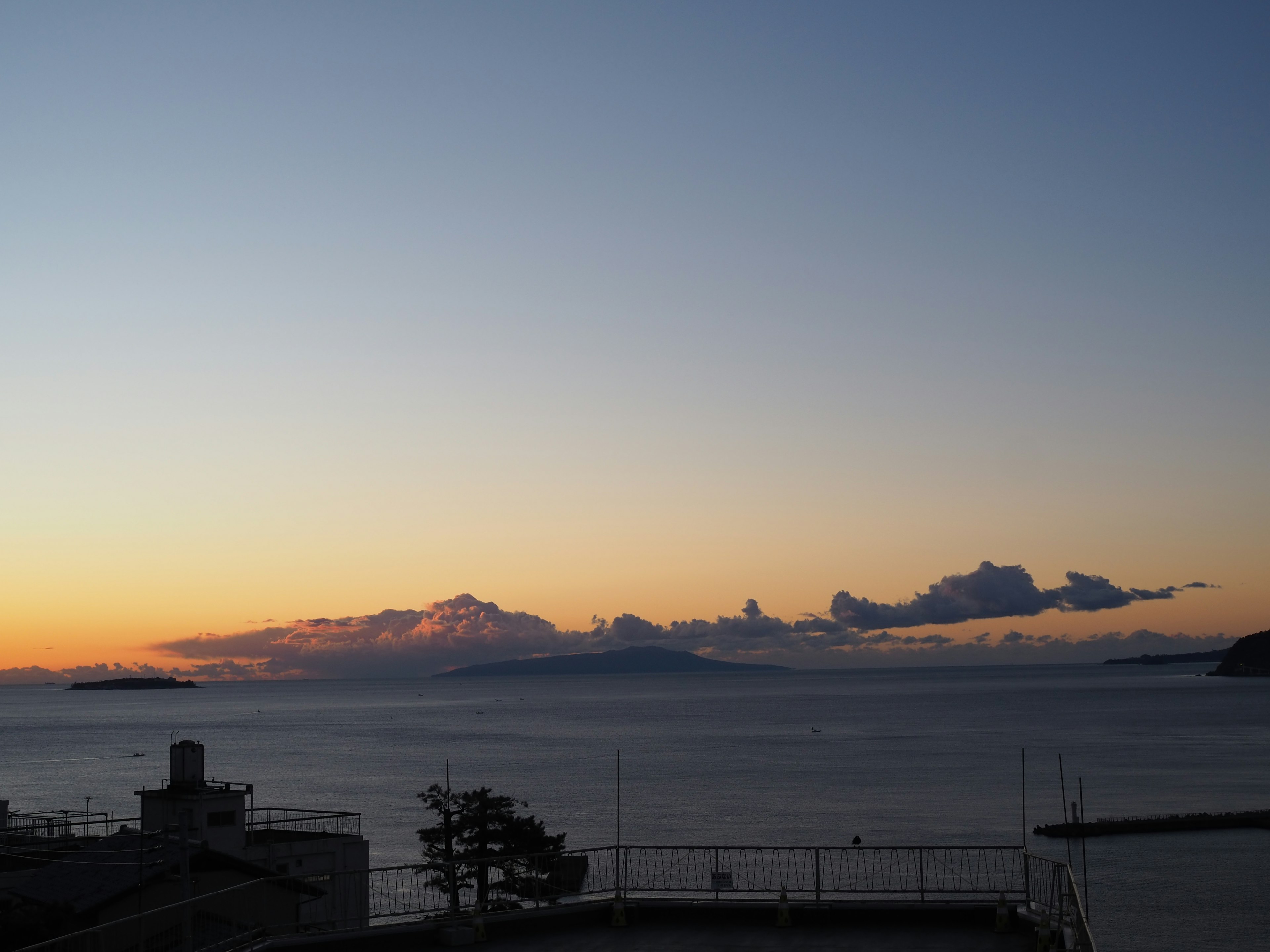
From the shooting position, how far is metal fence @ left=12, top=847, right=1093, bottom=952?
14352 millimetres

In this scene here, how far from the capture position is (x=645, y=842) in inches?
2790

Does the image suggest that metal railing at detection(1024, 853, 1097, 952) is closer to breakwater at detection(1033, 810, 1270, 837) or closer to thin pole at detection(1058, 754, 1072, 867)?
thin pole at detection(1058, 754, 1072, 867)

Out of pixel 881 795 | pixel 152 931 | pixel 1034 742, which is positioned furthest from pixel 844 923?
pixel 1034 742

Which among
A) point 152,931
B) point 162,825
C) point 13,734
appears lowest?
point 13,734

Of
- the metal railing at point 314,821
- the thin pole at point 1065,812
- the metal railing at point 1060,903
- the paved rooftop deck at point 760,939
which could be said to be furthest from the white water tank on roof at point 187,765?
the metal railing at point 1060,903

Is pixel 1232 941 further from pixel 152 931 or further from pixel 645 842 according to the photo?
pixel 152 931

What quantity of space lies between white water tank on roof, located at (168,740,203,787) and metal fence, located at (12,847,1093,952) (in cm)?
519

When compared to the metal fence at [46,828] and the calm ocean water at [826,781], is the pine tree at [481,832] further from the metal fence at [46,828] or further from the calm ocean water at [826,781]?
the calm ocean water at [826,781]

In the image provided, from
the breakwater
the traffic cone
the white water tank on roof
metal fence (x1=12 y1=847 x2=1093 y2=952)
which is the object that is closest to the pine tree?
metal fence (x1=12 y1=847 x2=1093 y2=952)

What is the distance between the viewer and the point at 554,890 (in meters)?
18.7

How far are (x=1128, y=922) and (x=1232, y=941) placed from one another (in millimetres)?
4760

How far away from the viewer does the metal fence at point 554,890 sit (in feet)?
47.1

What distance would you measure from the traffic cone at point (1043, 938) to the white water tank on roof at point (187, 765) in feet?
93.3

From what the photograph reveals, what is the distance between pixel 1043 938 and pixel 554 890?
8112 millimetres
